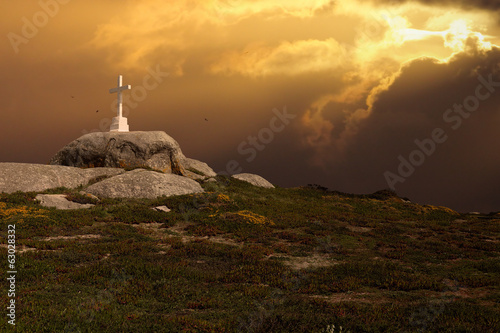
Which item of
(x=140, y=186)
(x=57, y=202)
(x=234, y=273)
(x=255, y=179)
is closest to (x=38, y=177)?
(x=57, y=202)

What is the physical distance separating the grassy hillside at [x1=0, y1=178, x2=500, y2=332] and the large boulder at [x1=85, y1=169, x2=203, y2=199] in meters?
4.18

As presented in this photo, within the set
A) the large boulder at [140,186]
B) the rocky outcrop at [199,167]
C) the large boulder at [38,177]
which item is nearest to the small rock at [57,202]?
the large boulder at [140,186]

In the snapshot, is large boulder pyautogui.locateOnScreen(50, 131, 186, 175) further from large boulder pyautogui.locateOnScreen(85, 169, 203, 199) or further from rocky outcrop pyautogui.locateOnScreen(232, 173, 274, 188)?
rocky outcrop pyautogui.locateOnScreen(232, 173, 274, 188)

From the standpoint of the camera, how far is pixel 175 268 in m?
13.8

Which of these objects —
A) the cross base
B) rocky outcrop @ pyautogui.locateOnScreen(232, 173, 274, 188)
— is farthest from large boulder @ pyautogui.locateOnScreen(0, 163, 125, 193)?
rocky outcrop @ pyautogui.locateOnScreen(232, 173, 274, 188)

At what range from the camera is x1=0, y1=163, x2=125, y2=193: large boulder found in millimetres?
31812

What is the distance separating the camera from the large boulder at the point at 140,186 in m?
31.6

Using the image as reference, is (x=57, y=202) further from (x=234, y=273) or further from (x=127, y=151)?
(x=234, y=273)

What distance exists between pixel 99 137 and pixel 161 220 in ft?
73.6

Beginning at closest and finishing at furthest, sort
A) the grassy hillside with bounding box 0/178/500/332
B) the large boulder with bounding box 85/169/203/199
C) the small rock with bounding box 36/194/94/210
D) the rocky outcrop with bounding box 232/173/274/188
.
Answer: the grassy hillside with bounding box 0/178/500/332 → the small rock with bounding box 36/194/94/210 → the large boulder with bounding box 85/169/203/199 → the rocky outcrop with bounding box 232/173/274/188

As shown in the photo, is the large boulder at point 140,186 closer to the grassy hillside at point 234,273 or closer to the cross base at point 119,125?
the grassy hillside at point 234,273

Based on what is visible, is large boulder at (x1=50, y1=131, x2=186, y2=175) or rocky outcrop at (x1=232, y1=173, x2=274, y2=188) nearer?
large boulder at (x1=50, y1=131, x2=186, y2=175)

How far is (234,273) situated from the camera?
14.1 meters

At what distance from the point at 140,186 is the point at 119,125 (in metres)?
13.9
